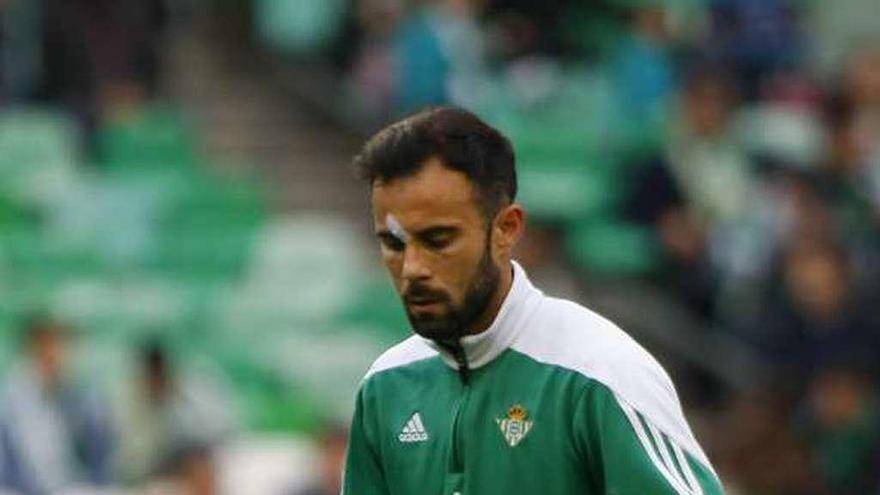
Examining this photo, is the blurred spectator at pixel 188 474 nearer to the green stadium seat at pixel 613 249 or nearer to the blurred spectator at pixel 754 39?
the green stadium seat at pixel 613 249

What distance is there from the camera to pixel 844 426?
1195cm

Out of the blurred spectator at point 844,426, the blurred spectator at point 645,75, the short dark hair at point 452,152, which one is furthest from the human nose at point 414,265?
the blurred spectator at point 645,75

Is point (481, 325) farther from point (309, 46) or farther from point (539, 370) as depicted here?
point (309, 46)

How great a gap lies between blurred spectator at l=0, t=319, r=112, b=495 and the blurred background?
11 millimetres

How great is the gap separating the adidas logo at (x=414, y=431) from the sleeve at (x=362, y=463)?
109 mm

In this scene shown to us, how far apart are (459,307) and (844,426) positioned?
653 cm

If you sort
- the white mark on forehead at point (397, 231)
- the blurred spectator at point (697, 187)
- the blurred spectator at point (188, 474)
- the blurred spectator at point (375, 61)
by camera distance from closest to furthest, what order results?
1. the white mark on forehead at point (397, 231)
2. the blurred spectator at point (188, 474)
3. the blurred spectator at point (697, 187)
4. the blurred spectator at point (375, 61)

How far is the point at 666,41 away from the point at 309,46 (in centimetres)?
202

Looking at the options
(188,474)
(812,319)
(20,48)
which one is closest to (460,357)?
(188,474)

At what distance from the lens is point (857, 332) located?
1238 centimetres

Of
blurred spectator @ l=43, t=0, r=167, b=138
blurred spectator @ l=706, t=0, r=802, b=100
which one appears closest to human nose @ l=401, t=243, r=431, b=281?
blurred spectator @ l=43, t=0, r=167, b=138

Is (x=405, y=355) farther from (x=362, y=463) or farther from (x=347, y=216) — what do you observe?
(x=347, y=216)

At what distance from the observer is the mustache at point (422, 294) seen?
5.57 m

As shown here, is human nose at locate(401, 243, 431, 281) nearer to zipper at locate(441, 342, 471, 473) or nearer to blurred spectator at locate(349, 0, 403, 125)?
zipper at locate(441, 342, 471, 473)
